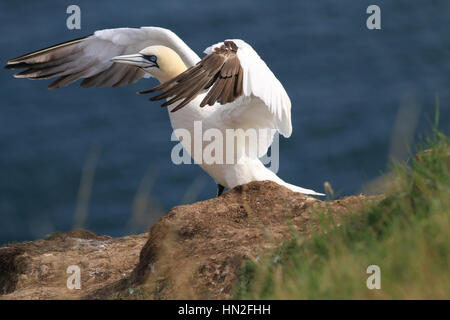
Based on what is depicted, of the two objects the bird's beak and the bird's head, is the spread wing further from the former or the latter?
the bird's beak

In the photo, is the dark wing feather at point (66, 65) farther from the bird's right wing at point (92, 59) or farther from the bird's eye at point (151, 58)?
the bird's eye at point (151, 58)

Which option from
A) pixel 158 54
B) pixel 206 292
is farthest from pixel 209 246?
pixel 158 54

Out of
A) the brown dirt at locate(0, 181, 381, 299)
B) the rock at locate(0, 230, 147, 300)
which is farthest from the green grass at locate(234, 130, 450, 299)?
the rock at locate(0, 230, 147, 300)

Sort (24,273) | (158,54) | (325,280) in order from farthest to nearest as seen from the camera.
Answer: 1. (158,54)
2. (24,273)
3. (325,280)

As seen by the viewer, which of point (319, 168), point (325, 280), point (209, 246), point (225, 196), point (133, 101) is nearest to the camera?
point (325, 280)

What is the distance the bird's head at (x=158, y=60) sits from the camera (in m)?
8.09

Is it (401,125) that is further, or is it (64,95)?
(64,95)

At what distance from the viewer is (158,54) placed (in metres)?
8.07

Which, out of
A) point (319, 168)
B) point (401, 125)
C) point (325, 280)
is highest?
point (319, 168)

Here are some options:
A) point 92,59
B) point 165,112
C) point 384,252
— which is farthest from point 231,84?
point 165,112

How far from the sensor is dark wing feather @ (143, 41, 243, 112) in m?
6.42

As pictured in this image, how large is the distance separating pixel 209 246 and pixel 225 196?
85 centimetres

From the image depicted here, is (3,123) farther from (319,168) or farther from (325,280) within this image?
(325,280)

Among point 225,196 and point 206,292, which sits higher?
point 225,196
